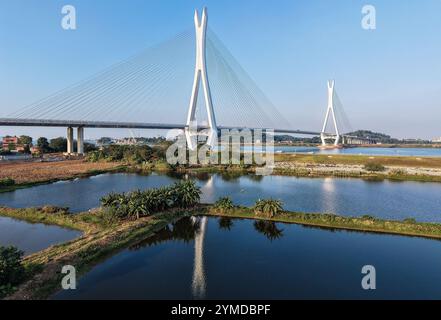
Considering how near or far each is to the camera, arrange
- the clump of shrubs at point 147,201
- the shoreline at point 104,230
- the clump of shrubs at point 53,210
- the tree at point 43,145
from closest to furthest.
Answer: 1. the shoreline at point 104,230
2. the clump of shrubs at point 147,201
3. the clump of shrubs at point 53,210
4. the tree at point 43,145

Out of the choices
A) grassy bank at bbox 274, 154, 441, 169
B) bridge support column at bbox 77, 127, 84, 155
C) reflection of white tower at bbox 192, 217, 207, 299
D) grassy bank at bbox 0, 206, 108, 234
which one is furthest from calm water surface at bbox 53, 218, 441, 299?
bridge support column at bbox 77, 127, 84, 155

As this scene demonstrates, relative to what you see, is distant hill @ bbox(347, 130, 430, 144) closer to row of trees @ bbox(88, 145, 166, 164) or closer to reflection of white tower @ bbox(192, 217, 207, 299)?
row of trees @ bbox(88, 145, 166, 164)

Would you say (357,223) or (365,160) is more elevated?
(365,160)

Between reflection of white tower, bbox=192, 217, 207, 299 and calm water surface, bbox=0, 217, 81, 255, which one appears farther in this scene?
calm water surface, bbox=0, 217, 81, 255

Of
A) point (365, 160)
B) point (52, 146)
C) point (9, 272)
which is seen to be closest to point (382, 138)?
point (365, 160)

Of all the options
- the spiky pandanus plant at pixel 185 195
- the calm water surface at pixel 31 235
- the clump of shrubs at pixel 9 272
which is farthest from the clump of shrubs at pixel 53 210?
the clump of shrubs at pixel 9 272

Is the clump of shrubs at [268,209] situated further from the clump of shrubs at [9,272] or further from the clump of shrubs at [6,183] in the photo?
the clump of shrubs at [6,183]

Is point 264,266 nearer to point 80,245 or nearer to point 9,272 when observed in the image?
point 80,245
